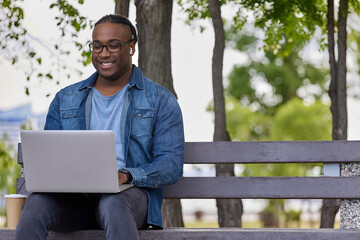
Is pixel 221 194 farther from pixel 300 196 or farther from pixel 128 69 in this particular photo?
pixel 128 69

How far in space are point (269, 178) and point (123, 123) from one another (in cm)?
107

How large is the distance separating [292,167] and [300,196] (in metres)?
19.7

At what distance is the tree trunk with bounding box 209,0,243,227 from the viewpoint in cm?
586

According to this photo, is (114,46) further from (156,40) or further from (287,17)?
(287,17)

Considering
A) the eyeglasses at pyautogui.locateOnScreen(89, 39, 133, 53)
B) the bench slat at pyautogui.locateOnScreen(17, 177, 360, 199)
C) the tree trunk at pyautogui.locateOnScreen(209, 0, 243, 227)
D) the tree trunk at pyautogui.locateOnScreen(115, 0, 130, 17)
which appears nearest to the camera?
the eyeglasses at pyautogui.locateOnScreen(89, 39, 133, 53)

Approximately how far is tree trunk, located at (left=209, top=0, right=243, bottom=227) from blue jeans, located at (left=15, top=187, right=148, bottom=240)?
245cm

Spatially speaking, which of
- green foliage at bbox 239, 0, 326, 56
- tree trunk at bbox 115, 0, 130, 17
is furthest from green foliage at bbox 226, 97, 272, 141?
tree trunk at bbox 115, 0, 130, 17

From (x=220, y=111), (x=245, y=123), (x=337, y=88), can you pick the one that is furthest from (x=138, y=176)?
(x=245, y=123)

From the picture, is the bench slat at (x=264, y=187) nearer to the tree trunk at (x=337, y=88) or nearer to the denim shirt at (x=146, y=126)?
the denim shirt at (x=146, y=126)

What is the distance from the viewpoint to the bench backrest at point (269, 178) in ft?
13.3

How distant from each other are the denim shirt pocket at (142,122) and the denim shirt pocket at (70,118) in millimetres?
330

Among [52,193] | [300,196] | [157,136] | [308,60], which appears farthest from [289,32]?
[308,60]

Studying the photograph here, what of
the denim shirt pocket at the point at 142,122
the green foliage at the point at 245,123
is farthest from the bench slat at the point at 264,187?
the green foliage at the point at 245,123

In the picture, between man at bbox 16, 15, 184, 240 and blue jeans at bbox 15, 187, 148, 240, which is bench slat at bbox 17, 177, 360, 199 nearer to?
man at bbox 16, 15, 184, 240
